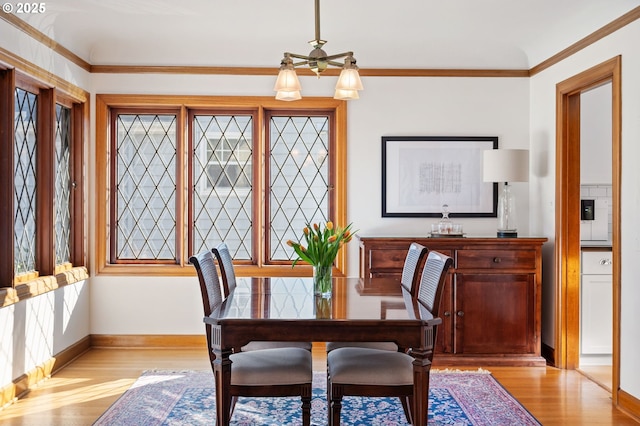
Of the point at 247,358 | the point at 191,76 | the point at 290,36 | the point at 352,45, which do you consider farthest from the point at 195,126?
the point at 247,358

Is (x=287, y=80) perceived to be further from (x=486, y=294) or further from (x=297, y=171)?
(x=486, y=294)

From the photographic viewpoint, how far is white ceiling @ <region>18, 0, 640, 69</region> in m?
4.03

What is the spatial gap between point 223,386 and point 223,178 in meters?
2.77

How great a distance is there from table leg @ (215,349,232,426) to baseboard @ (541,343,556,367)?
2.90 m

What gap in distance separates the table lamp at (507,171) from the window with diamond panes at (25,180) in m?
3.24

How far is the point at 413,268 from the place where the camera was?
3.48m

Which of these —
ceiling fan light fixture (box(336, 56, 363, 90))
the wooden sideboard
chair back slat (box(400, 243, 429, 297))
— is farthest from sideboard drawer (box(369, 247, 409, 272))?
ceiling fan light fixture (box(336, 56, 363, 90))

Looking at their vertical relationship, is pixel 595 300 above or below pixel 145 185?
below

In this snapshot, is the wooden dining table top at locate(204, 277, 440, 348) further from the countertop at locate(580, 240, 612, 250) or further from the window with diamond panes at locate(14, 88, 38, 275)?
the countertop at locate(580, 240, 612, 250)

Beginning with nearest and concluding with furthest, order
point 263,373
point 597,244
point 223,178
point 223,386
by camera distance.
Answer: point 223,386 → point 263,373 → point 597,244 → point 223,178

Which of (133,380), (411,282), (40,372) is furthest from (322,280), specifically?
(40,372)

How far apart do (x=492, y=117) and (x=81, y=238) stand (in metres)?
3.42

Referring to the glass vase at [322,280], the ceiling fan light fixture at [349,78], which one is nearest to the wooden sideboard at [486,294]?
the glass vase at [322,280]

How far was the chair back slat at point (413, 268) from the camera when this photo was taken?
3.40 m
